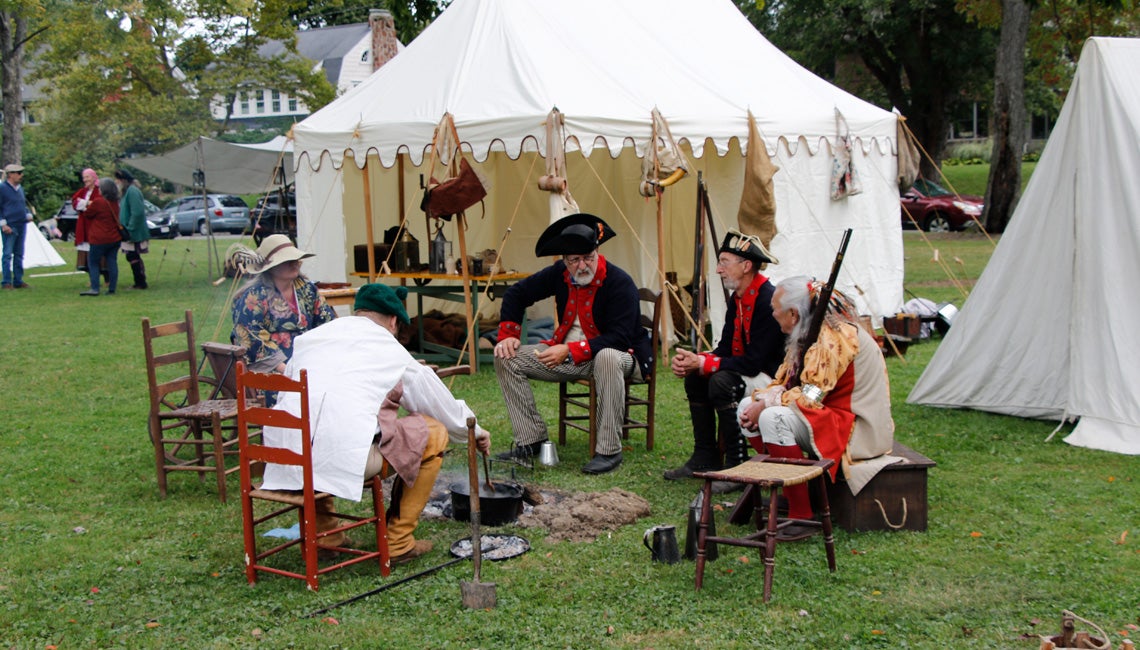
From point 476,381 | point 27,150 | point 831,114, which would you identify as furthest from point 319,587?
point 27,150

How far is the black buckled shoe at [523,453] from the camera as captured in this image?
5.82 meters

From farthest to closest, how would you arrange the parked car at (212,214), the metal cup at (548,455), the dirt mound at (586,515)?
the parked car at (212,214)
the metal cup at (548,455)
the dirt mound at (586,515)

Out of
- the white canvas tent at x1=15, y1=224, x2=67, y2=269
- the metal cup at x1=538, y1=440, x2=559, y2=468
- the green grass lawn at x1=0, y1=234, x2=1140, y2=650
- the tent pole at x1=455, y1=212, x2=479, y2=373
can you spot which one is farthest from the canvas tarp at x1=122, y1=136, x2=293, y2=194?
the metal cup at x1=538, y1=440, x2=559, y2=468

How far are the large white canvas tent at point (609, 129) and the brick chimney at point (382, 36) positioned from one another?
255 centimetres

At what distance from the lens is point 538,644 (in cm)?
354

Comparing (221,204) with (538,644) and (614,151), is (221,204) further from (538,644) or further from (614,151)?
(538,644)

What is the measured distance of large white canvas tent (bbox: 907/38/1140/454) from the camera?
588 centimetres

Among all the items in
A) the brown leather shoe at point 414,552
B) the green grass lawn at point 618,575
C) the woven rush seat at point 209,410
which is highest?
the woven rush seat at point 209,410

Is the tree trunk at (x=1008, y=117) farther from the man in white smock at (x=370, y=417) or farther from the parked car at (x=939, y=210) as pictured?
the man in white smock at (x=370, y=417)

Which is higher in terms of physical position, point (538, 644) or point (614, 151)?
point (614, 151)

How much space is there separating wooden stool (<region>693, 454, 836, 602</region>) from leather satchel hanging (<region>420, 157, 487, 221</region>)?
4.34m

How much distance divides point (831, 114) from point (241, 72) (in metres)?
20.3

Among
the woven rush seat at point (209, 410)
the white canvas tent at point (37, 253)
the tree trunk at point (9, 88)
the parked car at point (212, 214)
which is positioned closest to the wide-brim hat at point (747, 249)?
the woven rush seat at point (209, 410)

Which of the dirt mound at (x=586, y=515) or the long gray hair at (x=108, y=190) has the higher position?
the long gray hair at (x=108, y=190)
